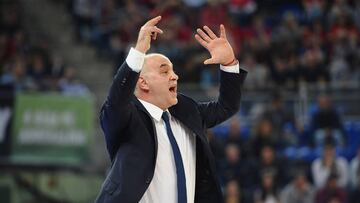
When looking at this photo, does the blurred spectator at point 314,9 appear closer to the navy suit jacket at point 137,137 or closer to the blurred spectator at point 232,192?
the blurred spectator at point 232,192

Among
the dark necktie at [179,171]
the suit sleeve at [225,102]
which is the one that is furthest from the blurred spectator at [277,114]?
the dark necktie at [179,171]

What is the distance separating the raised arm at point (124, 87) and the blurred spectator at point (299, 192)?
7780mm

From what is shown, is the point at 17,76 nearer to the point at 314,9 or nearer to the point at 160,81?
the point at 314,9

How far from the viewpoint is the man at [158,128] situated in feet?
15.3

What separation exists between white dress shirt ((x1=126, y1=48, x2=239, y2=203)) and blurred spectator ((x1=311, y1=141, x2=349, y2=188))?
735 cm

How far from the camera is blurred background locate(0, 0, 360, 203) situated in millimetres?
12742

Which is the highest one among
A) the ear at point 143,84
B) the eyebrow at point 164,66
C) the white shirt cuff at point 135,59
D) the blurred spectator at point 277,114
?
the white shirt cuff at point 135,59

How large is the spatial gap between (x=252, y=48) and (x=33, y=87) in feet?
13.6

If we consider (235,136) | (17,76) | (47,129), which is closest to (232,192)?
(235,136)

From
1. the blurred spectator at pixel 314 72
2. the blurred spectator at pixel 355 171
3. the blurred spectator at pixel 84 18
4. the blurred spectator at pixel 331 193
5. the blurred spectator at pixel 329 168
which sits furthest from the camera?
the blurred spectator at pixel 84 18

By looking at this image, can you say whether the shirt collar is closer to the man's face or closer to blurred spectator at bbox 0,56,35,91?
the man's face

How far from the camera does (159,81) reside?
16.2ft

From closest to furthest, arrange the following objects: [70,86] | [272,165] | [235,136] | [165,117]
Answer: [165,117]
[272,165]
[235,136]
[70,86]

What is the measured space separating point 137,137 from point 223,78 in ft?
2.44
